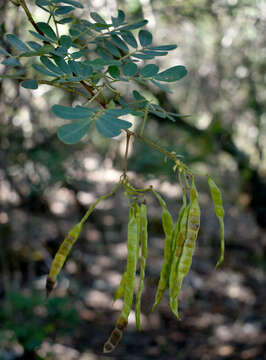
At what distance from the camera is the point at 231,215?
463 centimetres

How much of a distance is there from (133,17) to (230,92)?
203cm

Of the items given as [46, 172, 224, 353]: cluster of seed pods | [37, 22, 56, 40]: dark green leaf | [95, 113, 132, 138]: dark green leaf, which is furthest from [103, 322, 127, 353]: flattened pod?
[37, 22, 56, 40]: dark green leaf

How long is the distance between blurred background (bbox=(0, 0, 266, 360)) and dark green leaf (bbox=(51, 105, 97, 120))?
148 centimetres

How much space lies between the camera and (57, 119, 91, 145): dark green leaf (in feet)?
1.90

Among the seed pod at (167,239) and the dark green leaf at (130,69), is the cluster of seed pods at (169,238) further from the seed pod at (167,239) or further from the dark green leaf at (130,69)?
the dark green leaf at (130,69)

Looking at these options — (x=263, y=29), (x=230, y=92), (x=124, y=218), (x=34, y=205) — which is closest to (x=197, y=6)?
(x=263, y=29)

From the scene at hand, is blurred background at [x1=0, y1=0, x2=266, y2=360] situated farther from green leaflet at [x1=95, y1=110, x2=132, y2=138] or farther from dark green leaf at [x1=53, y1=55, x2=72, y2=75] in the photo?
green leaflet at [x1=95, y1=110, x2=132, y2=138]

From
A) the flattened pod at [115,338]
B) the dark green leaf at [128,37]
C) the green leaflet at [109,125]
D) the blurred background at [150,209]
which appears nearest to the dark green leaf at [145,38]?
the dark green leaf at [128,37]

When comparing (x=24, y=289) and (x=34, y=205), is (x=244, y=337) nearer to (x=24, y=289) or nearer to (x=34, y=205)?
(x=24, y=289)

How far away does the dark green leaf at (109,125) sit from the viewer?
60 centimetres

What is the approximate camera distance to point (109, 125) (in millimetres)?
628

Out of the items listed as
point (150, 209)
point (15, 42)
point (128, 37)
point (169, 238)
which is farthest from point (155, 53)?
point (150, 209)

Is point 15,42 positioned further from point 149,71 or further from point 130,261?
point 130,261

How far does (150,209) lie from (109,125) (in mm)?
4303
